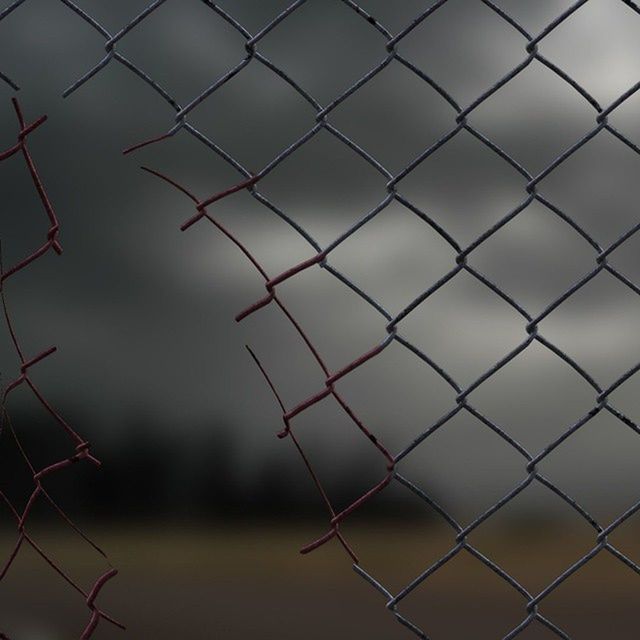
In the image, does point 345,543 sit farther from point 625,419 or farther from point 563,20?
point 563,20

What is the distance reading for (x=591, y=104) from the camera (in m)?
1.25

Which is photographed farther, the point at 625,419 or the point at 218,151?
the point at 625,419

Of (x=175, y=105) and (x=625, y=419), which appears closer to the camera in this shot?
(x=175, y=105)

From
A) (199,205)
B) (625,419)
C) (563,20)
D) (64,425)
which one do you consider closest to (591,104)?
(563,20)

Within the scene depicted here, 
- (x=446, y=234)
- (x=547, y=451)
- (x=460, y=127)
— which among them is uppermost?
(x=460, y=127)

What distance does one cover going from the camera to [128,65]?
3.78ft

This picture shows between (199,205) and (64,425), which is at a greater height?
(199,205)

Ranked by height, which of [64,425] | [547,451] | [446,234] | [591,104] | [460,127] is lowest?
[64,425]

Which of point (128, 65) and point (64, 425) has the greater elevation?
point (128, 65)

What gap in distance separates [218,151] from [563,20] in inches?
17.2

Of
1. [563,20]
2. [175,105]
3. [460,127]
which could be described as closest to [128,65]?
[175,105]

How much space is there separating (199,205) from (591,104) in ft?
1.55

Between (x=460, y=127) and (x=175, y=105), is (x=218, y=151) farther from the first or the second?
(x=460, y=127)

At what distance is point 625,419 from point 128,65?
69 cm
